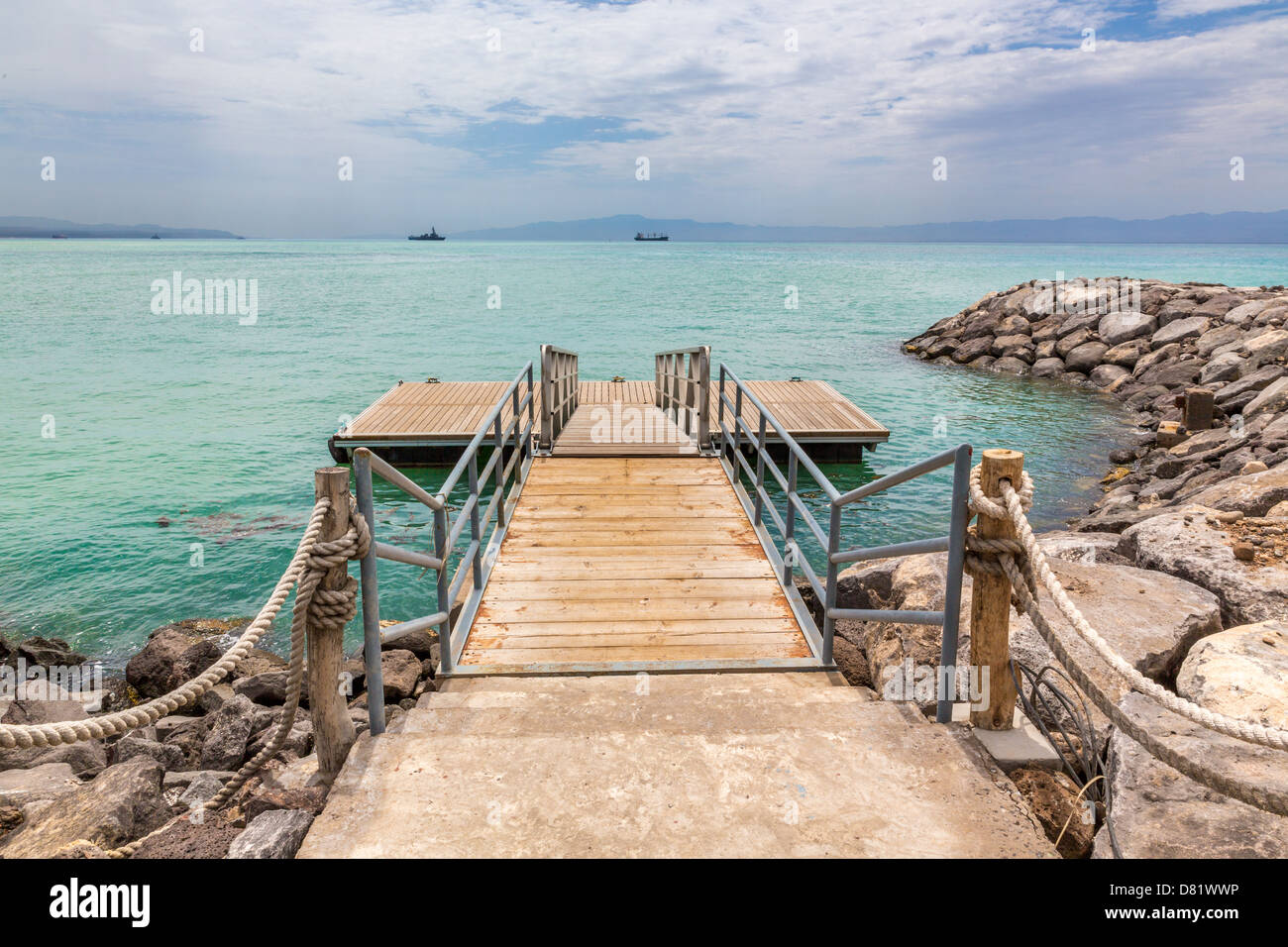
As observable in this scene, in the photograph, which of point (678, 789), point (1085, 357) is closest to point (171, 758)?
point (678, 789)

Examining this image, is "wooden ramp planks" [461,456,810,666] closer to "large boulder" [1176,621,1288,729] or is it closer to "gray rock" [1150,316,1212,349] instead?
"large boulder" [1176,621,1288,729]

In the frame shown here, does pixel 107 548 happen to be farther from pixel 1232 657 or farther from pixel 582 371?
pixel 582 371

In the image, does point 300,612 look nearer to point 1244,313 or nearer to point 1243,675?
point 1243,675

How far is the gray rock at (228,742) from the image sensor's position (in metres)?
4.79

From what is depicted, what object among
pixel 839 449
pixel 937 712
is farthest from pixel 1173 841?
pixel 839 449

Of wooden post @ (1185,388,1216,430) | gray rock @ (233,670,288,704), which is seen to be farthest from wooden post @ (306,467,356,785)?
wooden post @ (1185,388,1216,430)

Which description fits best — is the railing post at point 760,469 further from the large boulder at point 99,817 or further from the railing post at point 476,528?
the large boulder at point 99,817

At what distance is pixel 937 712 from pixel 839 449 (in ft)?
35.4

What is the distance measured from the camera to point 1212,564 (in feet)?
16.6

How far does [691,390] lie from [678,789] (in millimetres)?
8396

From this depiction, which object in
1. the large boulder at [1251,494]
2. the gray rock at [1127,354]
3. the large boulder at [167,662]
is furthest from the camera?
the gray rock at [1127,354]

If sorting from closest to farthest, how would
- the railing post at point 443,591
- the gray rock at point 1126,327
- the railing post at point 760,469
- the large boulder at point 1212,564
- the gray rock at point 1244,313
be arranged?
1. the railing post at point 443,591
2. the large boulder at point 1212,564
3. the railing post at point 760,469
4. the gray rock at point 1244,313
5. the gray rock at point 1126,327

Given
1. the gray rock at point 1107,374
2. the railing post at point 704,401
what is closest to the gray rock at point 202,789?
the railing post at point 704,401

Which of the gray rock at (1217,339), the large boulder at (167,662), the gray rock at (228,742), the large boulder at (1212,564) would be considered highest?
the gray rock at (1217,339)
